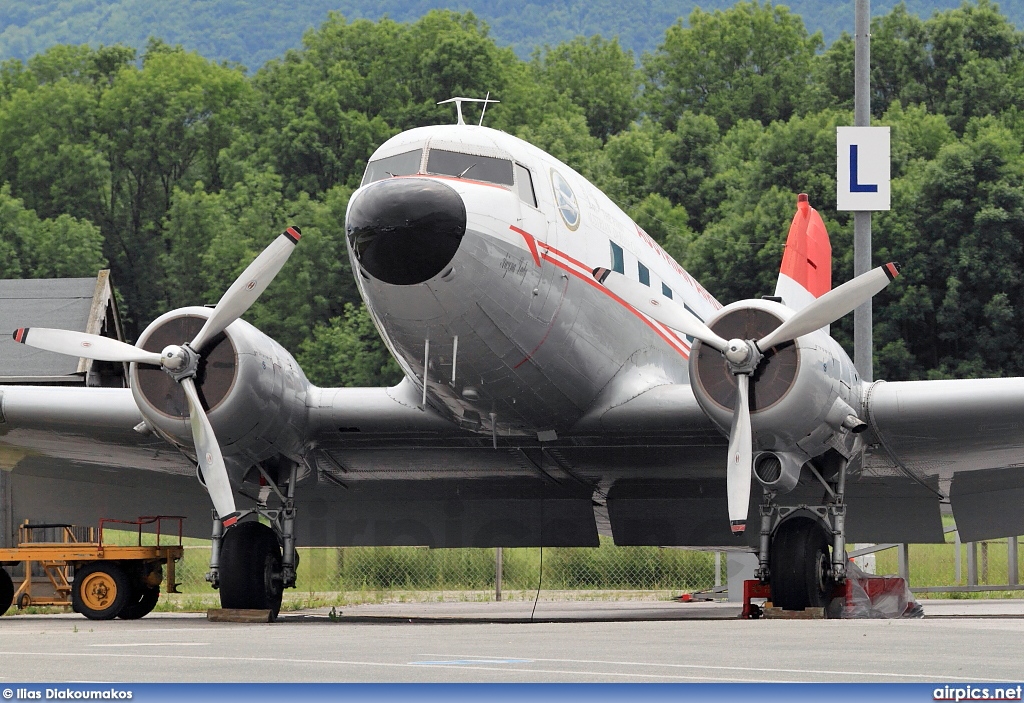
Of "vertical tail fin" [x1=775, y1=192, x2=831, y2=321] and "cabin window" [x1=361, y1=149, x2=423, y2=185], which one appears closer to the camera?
"cabin window" [x1=361, y1=149, x2=423, y2=185]

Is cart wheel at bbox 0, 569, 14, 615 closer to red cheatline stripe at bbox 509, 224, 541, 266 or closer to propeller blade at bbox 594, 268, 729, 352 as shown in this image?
red cheatline stripe at bbox 509, 224, 541, 266

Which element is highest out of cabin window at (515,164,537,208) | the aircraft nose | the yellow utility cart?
cabin window at (515,164,537,208)

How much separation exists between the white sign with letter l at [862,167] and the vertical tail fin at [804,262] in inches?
19.2

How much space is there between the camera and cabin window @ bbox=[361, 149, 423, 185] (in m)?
13.9

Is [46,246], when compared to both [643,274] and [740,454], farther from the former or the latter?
[740,454]

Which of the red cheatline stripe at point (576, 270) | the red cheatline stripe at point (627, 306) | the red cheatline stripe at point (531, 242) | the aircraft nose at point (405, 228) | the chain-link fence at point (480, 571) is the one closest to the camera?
the aircraft nose at point (405, 228)

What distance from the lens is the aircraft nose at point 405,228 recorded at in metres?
12.7

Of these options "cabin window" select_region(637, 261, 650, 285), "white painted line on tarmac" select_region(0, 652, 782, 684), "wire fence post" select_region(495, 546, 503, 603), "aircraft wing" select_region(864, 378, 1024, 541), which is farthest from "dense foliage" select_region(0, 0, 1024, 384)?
"white painted line on tarmac" select_region(0, 652, 782, 684)

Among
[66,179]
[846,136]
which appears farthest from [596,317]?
[66,179]

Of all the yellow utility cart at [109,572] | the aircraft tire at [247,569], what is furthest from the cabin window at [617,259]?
the yellow utility cart at [109,572]

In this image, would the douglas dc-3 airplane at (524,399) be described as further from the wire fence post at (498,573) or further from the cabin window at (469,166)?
the wire fence post at (498,573)

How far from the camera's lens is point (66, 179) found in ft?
221

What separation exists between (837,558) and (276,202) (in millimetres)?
51293

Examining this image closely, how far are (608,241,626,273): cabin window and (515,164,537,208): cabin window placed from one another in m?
1.45
